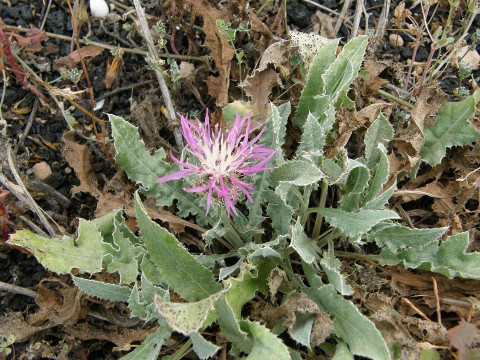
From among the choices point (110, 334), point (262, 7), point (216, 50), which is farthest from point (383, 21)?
point (110, 334)

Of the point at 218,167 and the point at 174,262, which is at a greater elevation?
the point at 218,167

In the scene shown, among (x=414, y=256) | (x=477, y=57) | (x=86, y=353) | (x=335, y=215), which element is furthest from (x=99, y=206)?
(x=477, y=57)

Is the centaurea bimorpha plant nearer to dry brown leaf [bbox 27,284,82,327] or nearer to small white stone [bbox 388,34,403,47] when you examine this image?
dry brown leaf [bbox 27,284,82,327]

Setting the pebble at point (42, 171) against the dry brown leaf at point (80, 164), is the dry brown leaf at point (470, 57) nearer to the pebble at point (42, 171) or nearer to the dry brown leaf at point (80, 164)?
the dry brown leaf at point (80, 164)

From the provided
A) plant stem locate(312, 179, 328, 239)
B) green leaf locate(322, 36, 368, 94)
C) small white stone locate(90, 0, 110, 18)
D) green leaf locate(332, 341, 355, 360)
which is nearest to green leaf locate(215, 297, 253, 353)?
green leaf locate(332, 341, 355, 360)

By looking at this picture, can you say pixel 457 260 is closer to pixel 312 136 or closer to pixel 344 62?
pixel 312 136

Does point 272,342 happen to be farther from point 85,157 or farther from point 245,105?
point 85,157

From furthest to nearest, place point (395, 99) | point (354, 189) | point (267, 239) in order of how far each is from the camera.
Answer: point (395, 99) < point (267, 239) < point (354, 189)
